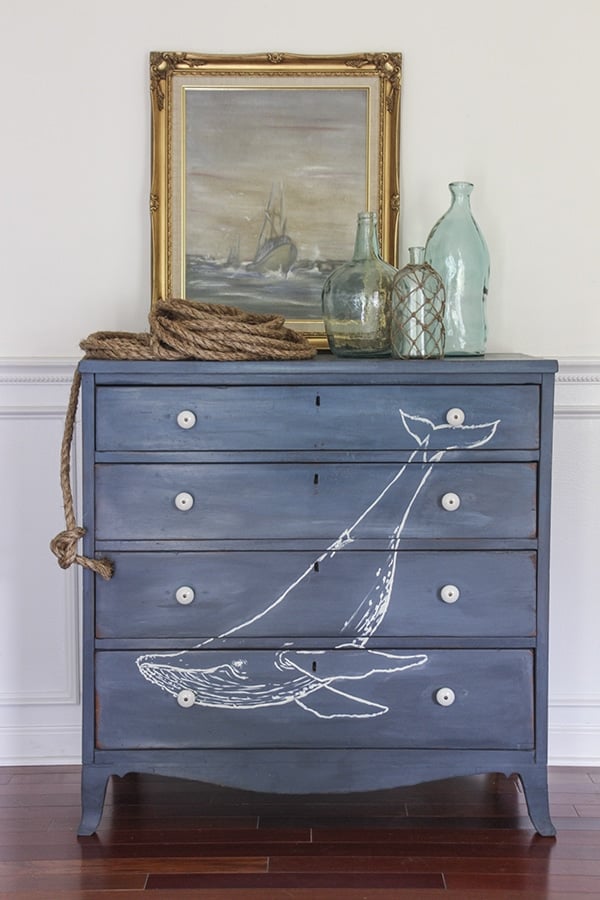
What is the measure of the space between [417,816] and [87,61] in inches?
82.4

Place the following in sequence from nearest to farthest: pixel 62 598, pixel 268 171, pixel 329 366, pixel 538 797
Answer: pixel 329 366, pixel 538 797, pixel 268 171, pixel 62 598

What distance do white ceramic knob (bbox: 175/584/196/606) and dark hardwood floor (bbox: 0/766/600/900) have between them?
547 mm

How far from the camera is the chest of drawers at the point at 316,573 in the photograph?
2.26 meters

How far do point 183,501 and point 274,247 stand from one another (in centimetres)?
82

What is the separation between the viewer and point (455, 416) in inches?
89.0

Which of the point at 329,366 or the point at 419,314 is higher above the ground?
the point at 419,314

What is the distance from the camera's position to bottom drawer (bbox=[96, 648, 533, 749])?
2295 mm

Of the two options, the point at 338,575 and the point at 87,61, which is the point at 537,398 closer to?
the point at 338,575

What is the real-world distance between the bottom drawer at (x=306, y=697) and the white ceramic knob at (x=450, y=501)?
33 cm

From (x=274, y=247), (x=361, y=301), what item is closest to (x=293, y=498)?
(x=361, y=301)

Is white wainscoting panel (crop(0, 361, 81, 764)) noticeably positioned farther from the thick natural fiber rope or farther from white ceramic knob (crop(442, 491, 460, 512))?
white ceramic knob (crop(442, 491, 460, 512))

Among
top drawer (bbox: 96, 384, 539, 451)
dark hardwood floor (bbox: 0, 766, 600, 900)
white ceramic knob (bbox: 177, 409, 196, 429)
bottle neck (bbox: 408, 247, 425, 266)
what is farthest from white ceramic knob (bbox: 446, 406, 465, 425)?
dark hardwood floor (bbox: 0, 766, 600, 900)

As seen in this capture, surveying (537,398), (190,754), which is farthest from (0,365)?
(537,398)

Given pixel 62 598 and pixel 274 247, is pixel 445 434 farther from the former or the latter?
pixel 62 598
